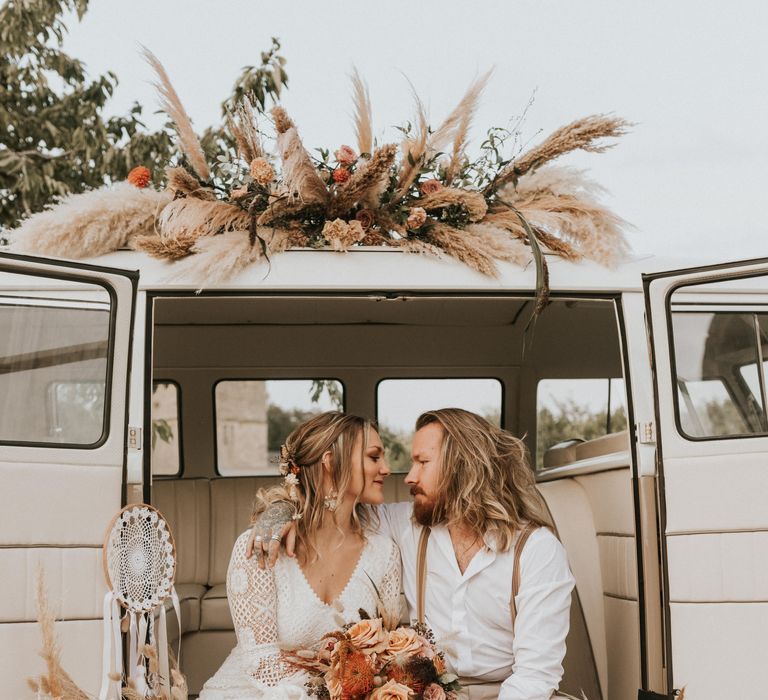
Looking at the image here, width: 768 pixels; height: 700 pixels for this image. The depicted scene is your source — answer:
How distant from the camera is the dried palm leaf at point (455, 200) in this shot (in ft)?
11.1

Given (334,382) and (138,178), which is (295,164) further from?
(334,382)

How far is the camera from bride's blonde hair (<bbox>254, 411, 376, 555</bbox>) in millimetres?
3410

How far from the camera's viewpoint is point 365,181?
3277 mm

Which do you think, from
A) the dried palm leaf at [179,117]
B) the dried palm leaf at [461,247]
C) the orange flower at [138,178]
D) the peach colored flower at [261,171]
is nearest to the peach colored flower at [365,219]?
the dried palm leaf at [461,247]

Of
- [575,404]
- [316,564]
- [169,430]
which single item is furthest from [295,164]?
[169,430]

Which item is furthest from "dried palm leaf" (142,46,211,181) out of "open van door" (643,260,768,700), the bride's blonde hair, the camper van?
"open van door" (643,260,768,700)

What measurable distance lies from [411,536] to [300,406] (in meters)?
2.64

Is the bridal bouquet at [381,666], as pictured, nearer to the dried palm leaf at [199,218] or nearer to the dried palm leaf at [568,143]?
the dried palm leaf at [199,218]

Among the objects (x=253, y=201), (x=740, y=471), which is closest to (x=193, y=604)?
(x=253, y=201)

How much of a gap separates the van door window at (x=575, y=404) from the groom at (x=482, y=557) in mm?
2464

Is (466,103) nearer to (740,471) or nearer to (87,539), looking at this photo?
(740,471)

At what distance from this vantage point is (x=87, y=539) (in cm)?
298

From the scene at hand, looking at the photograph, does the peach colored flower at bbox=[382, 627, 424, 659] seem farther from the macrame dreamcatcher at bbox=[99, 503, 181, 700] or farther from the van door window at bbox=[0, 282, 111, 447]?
the van door window at bbox=[0, 282, 111, 447]

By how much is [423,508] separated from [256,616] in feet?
2.36
